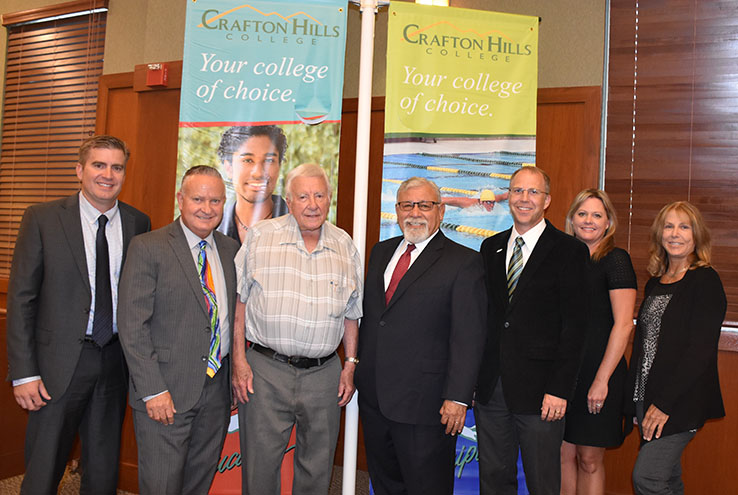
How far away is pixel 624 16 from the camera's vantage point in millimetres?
3770

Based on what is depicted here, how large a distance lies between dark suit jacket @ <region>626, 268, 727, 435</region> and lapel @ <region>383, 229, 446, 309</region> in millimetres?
1000

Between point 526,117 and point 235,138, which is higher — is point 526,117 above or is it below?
above

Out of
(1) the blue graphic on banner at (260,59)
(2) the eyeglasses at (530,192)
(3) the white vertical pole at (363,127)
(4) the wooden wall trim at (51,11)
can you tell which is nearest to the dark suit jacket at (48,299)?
(1) the blue graphic on banner at (260,59)

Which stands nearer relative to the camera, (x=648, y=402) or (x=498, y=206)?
(x=648, y=402)

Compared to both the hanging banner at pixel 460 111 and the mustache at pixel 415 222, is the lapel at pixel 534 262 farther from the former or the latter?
the hanging banner at pixel 460 111

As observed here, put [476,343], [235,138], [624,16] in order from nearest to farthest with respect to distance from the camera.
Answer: [476,343] → [235,138] → [624,16]

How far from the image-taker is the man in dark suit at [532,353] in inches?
95.9

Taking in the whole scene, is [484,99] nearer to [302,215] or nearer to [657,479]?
[302,215]

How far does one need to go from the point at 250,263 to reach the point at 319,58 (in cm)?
128

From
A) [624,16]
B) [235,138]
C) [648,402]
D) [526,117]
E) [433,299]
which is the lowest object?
[648,402]

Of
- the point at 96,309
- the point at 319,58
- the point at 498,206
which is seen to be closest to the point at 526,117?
the point at 498,206

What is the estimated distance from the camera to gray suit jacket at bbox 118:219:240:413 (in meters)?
2.26

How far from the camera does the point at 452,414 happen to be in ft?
7.90

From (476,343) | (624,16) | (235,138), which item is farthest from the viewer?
(624,16)
